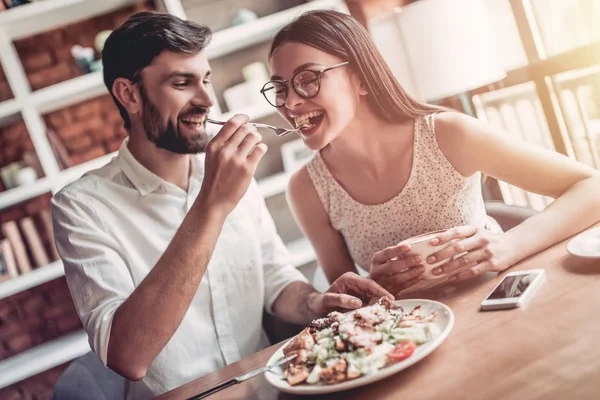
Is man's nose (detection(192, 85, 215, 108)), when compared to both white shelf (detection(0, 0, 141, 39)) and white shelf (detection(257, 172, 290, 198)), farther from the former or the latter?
white shelf (detection(0, 0, 141, 39))

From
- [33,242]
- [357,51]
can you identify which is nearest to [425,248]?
[357,51]

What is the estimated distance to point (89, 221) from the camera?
1.66 metres

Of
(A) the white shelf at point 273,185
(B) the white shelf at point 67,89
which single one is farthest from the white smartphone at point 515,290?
(B) the white shelf at point 67,89

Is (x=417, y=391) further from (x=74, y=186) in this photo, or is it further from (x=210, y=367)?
(x=74, y=186)

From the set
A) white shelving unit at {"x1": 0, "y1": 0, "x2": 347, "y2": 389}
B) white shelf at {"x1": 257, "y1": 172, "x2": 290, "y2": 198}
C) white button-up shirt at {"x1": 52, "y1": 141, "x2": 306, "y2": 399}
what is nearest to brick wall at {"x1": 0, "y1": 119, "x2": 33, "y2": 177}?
white shelving unit at {"x1": 0, "y1": 0, "x2": 347, "y2": 389}

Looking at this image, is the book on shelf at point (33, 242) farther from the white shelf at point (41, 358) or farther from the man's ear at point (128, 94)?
the man's ear at point (128, 94)

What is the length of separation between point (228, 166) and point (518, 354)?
749 mm

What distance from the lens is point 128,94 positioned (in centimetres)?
192

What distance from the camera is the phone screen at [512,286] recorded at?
0.99m

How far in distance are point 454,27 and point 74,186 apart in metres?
1.65

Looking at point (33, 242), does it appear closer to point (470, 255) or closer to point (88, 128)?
point (88, 128)

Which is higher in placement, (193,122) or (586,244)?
(193,122)

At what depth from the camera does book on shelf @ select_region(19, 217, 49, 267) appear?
310cm

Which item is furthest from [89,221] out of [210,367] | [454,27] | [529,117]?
[529,117]
